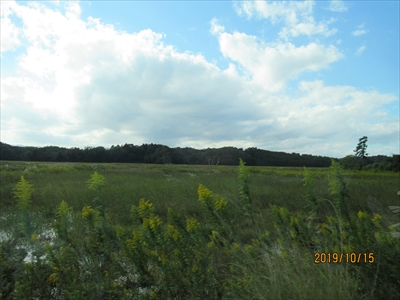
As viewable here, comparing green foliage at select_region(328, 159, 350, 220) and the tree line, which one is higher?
the tree line

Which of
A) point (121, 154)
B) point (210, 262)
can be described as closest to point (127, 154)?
point (121, 154)

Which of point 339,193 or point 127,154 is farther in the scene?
point 127,154

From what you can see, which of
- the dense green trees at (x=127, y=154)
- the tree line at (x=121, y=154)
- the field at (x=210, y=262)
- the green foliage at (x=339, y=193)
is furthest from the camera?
the tree line at (x=121, y=154)

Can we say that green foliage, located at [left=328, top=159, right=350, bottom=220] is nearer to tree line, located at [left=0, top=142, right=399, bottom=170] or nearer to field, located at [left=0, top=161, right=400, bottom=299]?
field, located at [left=0, top=161, right=400, bottom=299]

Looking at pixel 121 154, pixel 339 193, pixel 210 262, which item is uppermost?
pixel 121 154

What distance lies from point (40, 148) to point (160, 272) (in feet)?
170

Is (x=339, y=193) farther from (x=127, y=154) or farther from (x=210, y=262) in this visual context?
(x=127, y=154)

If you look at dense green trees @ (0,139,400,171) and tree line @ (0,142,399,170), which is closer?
dense green trees @ (0,139,400,171)

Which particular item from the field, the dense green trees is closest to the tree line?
the dense green trees

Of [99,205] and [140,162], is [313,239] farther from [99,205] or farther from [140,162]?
[140,162]

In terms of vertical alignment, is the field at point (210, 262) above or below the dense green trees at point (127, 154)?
below

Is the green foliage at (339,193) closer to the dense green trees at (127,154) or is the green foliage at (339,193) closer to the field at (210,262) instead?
the field at (210,262)

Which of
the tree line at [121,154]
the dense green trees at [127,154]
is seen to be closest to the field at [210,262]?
the dense green trees at [127,154]

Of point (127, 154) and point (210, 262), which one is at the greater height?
point (127, 154)
